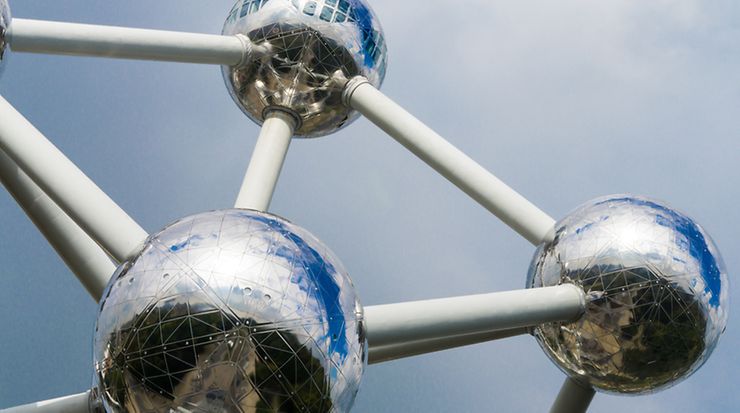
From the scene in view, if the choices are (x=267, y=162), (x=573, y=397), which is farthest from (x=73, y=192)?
(x=573, y=397)

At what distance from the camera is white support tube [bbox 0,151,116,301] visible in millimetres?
5906

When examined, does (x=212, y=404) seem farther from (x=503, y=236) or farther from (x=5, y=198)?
(x=503, y=236)

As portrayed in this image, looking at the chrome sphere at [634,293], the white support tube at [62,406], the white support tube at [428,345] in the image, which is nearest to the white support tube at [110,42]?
the white support tube at [62,406]

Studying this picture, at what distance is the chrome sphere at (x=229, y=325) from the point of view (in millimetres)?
4203

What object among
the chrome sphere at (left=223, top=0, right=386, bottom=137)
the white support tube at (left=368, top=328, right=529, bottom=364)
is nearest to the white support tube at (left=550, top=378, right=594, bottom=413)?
the white support tube at (left=368, top=328, right=529, bottom=364)

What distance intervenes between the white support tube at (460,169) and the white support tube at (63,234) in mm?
2357

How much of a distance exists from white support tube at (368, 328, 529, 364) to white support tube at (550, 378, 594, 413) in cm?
45

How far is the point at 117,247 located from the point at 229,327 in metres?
0.98

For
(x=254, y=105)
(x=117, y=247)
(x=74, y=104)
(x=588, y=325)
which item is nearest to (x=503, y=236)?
(x=74, y=104)

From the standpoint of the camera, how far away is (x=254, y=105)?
8.26 m

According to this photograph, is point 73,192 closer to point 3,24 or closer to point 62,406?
point 62,406

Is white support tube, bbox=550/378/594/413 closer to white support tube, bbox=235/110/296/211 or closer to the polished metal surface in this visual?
white support tube, bbox=235/110/296/211

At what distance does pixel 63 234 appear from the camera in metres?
6.09

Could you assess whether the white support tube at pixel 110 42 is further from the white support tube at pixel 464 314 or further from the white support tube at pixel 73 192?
the white support tube at pixel 464 314
